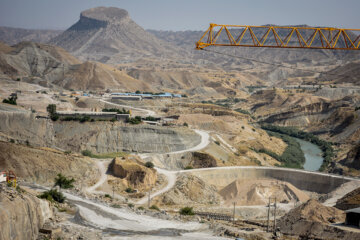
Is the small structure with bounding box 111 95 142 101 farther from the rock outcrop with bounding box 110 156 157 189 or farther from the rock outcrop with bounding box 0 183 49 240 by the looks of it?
the rock outcrop with bounding box 0 183 49 240

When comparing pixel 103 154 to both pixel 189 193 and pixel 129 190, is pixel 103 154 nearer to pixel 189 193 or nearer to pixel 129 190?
pixel 129 190

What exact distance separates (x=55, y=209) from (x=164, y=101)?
3593 inches

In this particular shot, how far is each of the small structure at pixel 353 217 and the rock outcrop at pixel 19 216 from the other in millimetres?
19079

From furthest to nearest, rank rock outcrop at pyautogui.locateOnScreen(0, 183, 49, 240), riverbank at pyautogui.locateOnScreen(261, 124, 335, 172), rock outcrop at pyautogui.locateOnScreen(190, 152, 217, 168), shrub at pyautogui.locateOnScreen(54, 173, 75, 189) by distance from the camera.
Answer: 1. riverbank at pyautogui.locateOnScreen(261, 124, 335, 172)
2. rock outcrop at pyautogui.locateOnScreen(190, 152, 217, 168)
3. shrub at pyautogui.locateOnScreen(54, 173, 75, 189)
4. rock outcrop at pyautogui.locateOnScreen(0, 183, 49, 240)

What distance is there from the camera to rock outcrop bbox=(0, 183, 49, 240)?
22062 mm

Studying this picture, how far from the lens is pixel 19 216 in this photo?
922 inches

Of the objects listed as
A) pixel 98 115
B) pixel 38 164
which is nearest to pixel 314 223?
pixel 38 164

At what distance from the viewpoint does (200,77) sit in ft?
633

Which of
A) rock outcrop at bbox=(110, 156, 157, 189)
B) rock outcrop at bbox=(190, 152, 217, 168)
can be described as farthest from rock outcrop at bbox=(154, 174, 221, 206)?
rock outcrop at bbox=(190, 152, 217, 168)

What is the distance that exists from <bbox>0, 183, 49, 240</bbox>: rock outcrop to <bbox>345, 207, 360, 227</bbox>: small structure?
19.1 metres

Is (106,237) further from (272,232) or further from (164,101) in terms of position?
(164,101)

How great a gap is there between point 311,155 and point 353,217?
5569 centimetres

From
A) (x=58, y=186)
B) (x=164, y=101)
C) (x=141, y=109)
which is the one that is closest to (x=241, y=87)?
(x=164, y=101)

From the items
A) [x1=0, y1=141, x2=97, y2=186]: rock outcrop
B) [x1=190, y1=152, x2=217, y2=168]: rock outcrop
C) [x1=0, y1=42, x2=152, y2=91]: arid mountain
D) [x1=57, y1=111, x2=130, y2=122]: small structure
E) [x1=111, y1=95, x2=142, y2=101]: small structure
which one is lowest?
[x1=190, y1=152, x2=217, y2=168]: rock outcrop
